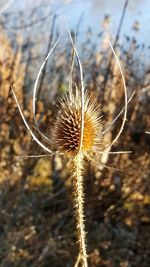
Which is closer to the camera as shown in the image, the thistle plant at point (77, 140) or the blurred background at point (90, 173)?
the thistle plant at point (77, 140)

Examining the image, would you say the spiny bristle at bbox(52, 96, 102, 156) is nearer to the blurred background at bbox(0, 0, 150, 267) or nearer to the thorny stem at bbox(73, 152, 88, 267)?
the thorny stem at bbox(73, 152, 88, 267)

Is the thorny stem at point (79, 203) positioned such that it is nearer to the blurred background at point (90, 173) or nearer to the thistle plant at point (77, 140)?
the thistle plant at point (77, 140)

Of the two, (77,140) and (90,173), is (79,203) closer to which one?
(77,140)

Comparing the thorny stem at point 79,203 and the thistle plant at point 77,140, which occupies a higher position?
the thistle plant at point 77,140

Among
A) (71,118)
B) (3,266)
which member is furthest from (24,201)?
(71,118)

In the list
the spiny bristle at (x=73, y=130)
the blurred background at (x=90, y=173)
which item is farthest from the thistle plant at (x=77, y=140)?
the blurred background at (x=90, y=173)

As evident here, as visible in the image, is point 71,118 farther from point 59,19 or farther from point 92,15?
point 92,15

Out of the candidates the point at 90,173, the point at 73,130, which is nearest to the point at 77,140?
the point at 73,130

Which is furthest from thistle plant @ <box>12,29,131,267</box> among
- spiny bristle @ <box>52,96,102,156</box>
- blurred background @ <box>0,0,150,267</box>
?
blurred background @ <box>0,0,150,267</box>
